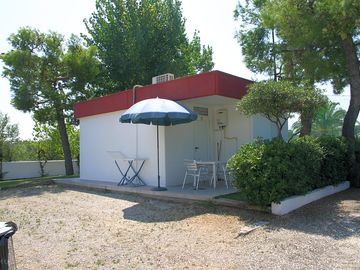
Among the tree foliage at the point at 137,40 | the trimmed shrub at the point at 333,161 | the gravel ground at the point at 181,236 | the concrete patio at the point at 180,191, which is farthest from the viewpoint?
the tree foliage at the point at 137,40

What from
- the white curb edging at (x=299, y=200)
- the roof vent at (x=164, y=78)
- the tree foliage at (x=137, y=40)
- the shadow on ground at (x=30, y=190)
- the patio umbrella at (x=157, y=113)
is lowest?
the shadow on ground at (x=30, y=190)

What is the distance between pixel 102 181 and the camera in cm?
1310

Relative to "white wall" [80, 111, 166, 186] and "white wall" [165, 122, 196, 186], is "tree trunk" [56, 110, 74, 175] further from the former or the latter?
"white wall" [165, 122, 196, 186]

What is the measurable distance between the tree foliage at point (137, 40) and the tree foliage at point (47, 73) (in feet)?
12.4

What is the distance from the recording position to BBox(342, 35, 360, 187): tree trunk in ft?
33.2

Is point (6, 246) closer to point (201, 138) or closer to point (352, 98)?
point (201, 138)

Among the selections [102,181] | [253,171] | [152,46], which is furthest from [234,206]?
[152,46]

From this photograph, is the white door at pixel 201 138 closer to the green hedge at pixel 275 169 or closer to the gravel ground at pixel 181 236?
the gravel ground at pixel 181 236

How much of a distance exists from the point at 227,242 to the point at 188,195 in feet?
10.7

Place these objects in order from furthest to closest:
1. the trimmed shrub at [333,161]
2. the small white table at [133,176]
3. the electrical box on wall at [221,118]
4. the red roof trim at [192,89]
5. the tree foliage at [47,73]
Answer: the tree foliage at [47,73] < the electrical box on wall at [221,118] < the small white table at [133,176] < the red roof trim at [192,89] < the trimmed shrub at [333,161]

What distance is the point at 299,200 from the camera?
764 centimetres

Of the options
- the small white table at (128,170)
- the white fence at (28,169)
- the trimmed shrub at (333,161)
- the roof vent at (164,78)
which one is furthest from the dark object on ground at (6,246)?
the white fence at (28,169)

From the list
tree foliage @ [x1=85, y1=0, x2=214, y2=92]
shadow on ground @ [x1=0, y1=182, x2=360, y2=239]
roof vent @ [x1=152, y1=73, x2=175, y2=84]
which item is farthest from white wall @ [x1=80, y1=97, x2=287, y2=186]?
tree foliage @ [x1=85, y1=0, x2=214, y2=92]

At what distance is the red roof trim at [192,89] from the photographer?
9.82 m
